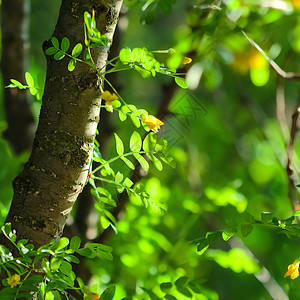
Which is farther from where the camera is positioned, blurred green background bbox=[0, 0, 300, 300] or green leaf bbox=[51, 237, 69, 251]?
blurred green background bbox=[0, 0, 300, 300]

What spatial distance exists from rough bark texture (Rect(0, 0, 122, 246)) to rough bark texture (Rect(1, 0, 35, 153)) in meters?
0.38

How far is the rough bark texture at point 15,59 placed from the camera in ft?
2.59

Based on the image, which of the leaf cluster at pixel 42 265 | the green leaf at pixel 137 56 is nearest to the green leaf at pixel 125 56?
the green leaf at pixel 137 56

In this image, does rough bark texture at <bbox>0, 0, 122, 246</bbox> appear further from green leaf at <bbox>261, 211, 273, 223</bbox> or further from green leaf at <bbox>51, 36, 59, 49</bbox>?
green leaf at <bbox>261, 211, 273, 223</bbox>

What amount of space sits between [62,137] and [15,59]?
0.45 meters

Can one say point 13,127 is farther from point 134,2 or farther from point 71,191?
point 71,191

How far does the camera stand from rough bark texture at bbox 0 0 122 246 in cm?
39

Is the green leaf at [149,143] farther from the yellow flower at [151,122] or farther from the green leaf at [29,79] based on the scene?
the green leaf at [29,79]

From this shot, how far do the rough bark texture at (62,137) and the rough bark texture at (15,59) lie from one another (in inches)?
14.8

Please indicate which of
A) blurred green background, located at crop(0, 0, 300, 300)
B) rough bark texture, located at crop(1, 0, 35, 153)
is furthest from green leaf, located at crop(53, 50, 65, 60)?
rough bark texture, located at crop(1, 0, 35, 153)

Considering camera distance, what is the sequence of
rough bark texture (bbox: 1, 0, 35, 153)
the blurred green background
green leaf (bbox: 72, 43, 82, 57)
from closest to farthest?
green leaf (bbox: 72, 43, 82, 57)
the blurred green background
rough bark texture (bbox: 1, 0, 35, 153)

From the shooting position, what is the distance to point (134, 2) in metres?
0.57

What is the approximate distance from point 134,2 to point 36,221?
292 mm

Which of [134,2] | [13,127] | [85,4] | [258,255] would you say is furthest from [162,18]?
[85,4]
